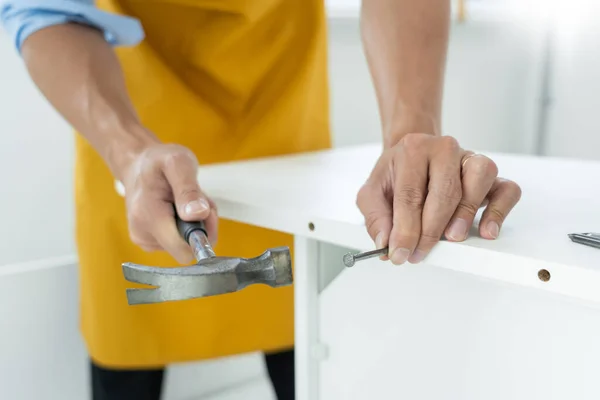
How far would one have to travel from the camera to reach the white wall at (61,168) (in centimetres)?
101

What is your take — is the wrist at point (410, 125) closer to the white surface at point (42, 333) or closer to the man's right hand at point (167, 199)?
the man's right hand at point (167, 199)

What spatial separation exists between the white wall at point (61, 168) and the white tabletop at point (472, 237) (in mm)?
411

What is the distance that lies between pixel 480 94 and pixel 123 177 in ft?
5.03

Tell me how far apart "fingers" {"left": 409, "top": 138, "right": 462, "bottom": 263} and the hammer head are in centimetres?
10

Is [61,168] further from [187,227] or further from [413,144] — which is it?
[413,144]

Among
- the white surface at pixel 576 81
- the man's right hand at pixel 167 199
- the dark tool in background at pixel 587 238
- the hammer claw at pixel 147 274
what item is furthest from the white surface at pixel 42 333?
the white surface at pixel 576 81

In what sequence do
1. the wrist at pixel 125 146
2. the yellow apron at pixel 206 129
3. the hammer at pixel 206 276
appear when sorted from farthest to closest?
the yellow apron at pixel 206 129, the wrist at pixel 125 146, the hammer at pixel 206 276

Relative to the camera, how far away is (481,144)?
1.98 m

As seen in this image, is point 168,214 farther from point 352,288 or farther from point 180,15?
point 180,15

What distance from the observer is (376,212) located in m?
0.48

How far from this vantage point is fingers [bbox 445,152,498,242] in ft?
1.51

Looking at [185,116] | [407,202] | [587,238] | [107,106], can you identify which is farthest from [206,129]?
[587,238]

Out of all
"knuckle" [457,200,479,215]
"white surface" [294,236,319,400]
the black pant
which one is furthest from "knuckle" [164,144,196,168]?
the black pant

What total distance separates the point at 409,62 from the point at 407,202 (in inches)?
10.7
